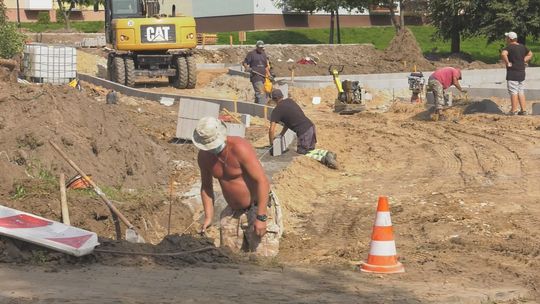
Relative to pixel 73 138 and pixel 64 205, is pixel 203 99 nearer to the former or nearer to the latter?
pixel 73 138

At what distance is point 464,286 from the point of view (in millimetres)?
7020

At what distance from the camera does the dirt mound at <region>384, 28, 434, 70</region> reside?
117ft

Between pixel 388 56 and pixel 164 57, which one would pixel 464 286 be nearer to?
pixel 164 57

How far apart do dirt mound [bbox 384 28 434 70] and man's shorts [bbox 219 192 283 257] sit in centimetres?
2746

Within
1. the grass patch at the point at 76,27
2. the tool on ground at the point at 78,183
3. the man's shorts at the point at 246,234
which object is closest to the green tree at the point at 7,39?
the tool on ground at the point at 78,183

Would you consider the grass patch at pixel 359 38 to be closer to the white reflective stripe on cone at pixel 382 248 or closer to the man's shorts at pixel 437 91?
the man's shorts at pixel 437 91

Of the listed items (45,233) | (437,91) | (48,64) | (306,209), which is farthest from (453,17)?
(45,233)

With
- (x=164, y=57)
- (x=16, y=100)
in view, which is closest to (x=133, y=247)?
(x=16, y=100)

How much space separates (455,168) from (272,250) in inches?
230

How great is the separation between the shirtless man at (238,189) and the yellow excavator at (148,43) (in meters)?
17.2

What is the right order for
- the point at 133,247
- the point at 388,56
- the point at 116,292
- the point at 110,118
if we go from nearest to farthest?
the point at 116,292 < the point at 133,247 < the point at 110,118 < the point at 388,56

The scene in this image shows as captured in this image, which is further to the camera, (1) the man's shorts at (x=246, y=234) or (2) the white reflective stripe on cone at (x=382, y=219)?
(1) the man's shorts at (x=246, y=234)

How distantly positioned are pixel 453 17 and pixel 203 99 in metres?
21.6

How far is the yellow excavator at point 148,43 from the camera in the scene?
81.4 feet
